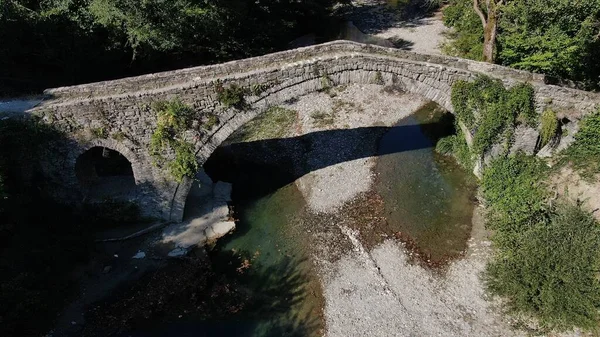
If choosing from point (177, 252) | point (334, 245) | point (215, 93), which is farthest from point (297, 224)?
point (215, 93)

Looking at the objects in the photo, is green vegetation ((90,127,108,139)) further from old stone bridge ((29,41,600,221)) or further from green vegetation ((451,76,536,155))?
green vegetation ((451,76,536,155))

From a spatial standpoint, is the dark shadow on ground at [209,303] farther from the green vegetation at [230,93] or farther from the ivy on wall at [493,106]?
the ivy on wall at [493,106]

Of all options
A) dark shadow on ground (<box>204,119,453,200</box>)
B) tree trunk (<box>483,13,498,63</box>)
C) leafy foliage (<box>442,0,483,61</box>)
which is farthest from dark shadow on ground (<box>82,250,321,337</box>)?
leafy foliage (<box>442,0,483,61</box>)

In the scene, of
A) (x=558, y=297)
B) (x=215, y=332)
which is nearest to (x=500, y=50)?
(x=558, y=297)

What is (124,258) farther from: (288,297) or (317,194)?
(317,194)

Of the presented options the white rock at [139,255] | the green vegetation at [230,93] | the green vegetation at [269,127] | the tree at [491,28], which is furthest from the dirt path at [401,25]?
the white rock at [139,255]
